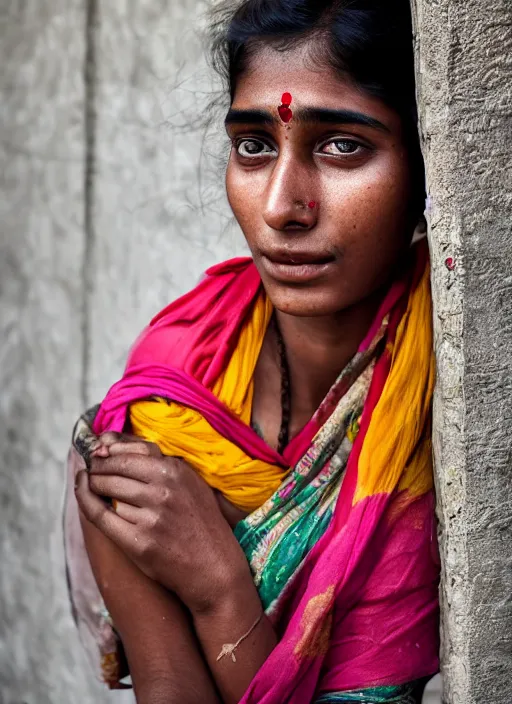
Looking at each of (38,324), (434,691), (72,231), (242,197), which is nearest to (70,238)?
(72,231)

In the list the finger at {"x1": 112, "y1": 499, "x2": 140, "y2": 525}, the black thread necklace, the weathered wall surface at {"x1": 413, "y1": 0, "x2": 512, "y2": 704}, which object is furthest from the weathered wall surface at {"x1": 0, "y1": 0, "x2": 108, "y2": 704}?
the weathered wall surface at {"x1": 413, "y1": 0, "x2": 512, "y2": 704}

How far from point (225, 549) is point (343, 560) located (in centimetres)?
21

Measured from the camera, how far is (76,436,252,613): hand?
1657 mm

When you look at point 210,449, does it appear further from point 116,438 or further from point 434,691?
point 434,691

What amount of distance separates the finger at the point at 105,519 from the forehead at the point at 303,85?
707mm

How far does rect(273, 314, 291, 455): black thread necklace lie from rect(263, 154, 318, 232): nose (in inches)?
14.7

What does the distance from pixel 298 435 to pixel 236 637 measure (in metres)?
0.36

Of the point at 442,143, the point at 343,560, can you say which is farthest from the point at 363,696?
the point at 442,143

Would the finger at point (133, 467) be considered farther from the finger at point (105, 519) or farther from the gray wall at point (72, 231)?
the gray wall at point (72, 231)

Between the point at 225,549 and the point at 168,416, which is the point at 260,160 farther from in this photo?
the point at 225,549

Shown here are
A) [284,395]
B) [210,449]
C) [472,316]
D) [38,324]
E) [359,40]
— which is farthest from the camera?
[38,324]

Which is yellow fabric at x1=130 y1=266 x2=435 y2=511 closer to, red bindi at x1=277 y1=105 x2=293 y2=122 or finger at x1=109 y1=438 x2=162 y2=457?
finger at x1=109 y1=438 x2=162 y2=457

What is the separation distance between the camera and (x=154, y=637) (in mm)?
1714

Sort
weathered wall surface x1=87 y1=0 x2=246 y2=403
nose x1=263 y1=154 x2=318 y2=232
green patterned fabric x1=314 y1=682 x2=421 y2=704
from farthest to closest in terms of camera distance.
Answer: weathered wall surface x1=87 y1=0 x2=246 y2=403 < green patterned fabric x1=314 y1=682 x2=421 y2=704 < nose x1=263 y1=154 x2=318 y2=232
